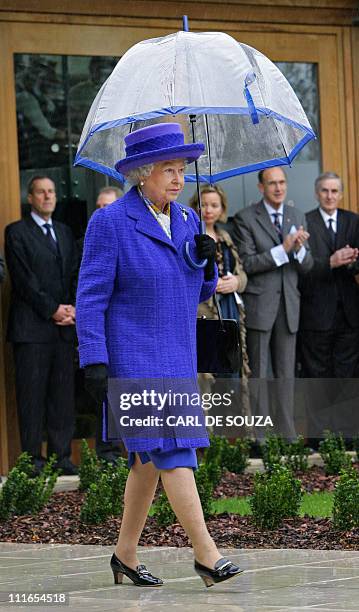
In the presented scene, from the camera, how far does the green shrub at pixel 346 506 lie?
8.20 meters

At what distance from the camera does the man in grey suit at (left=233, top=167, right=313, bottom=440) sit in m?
12.8

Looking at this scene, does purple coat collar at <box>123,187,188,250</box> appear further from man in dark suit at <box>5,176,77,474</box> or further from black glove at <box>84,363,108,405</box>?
man in dark suit at <box>5,176,77,474</box>

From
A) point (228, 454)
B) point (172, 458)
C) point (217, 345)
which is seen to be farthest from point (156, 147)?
point (228, 454)

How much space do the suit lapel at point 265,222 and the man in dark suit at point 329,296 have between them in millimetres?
488

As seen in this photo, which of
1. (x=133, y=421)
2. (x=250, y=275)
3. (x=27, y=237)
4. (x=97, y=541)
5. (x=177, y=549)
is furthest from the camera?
(x=250, y=275)

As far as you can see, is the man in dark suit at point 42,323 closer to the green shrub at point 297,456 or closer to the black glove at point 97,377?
the green shrub at point 297,456

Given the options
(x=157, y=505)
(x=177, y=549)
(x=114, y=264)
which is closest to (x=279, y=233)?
(x=157, y=505)

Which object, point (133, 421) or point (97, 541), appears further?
point (97, 541)

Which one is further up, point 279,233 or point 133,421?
point 279,233

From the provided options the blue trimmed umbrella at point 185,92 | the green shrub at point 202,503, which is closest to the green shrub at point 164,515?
the green shrub at point 202,503

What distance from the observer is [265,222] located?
511 inches

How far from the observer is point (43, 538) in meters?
8.80

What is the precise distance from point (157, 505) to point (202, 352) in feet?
7.43

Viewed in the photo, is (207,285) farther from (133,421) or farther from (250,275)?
(250,275)
